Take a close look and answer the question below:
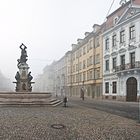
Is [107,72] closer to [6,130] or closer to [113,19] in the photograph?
[113,19]

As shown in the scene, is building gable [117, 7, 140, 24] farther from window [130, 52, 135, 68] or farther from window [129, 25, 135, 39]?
window [130, 52, 135, 68]

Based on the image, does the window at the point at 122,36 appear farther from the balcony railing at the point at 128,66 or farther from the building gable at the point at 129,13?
the balcony railing at the point at 128,66

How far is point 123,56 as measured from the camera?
119 ft

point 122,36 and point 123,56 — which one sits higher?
point 122,36

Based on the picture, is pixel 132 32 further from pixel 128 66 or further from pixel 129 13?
pixel 128 66

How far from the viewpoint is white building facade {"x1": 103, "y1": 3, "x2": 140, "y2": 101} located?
32969 millimetres

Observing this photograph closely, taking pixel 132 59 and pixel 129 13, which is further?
pixel 129 13

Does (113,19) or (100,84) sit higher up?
(113,19)

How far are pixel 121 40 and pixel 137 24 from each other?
4.79m

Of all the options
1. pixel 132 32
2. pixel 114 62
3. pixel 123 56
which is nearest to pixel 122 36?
pixel 132 32

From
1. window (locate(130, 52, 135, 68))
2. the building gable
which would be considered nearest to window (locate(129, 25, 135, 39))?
the building gable

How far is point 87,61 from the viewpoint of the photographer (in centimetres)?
5475

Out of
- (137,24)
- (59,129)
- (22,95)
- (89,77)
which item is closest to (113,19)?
(137,24)

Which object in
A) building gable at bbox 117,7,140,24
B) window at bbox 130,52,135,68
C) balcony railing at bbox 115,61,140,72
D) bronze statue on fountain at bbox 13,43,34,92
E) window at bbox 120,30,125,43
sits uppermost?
building gable at bbox 117,7,140,24
